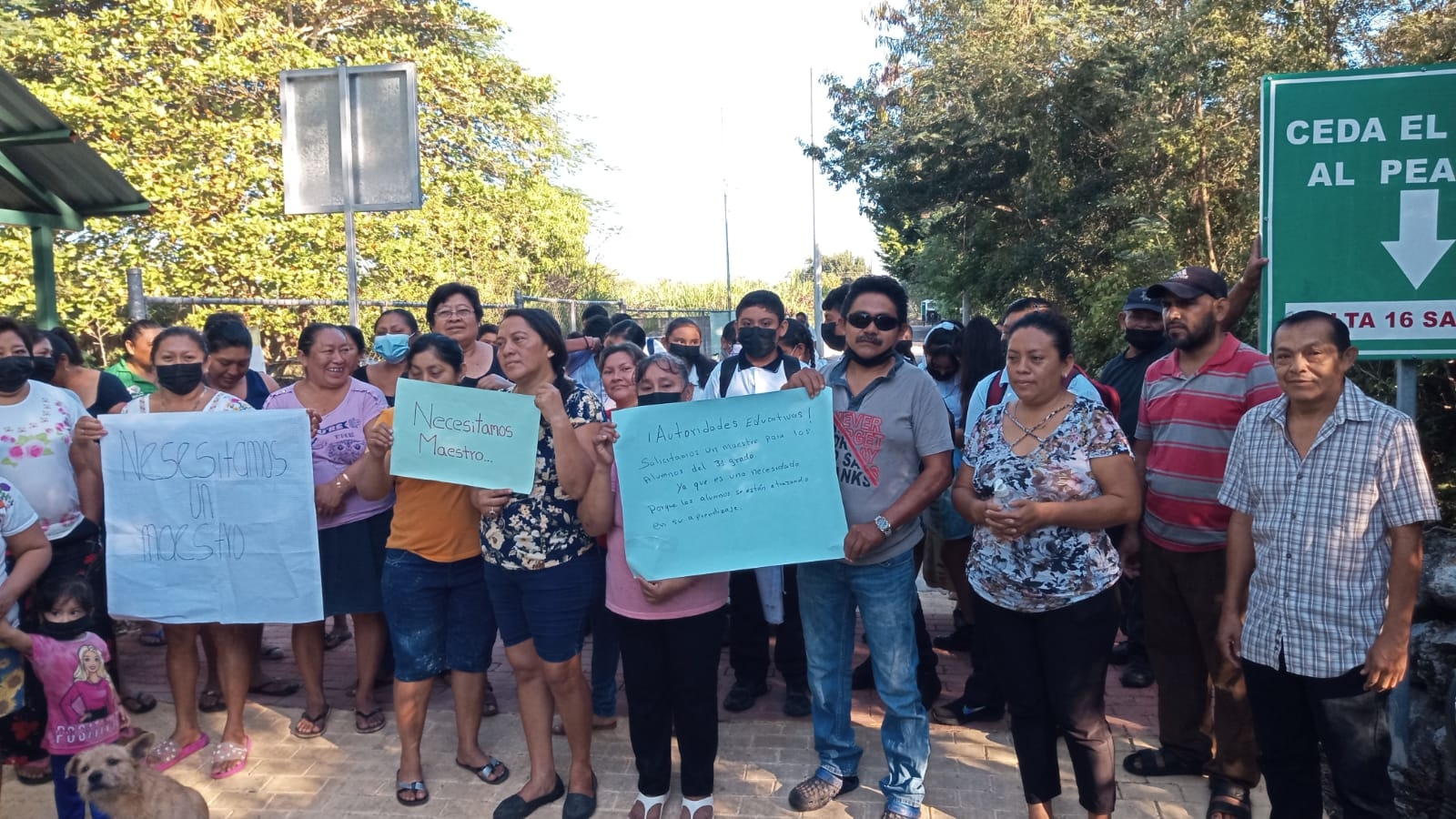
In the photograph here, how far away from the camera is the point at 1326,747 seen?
312 centimetres

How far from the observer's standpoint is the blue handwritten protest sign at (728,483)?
3572mm

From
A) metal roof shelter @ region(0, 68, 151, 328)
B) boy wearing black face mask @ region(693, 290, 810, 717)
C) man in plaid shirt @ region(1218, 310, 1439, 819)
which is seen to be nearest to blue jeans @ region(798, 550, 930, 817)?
boy wearing black face mask @ region(693, 290, 810, 717)

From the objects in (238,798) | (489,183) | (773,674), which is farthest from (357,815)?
(489,183)

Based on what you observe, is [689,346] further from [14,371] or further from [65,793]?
[65,793]

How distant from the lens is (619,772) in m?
4.27

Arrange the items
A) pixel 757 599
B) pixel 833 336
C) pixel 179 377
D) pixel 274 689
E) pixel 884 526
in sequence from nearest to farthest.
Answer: pixel 884 526, pixel 179 377, pixel 757 599, pixel 274 689, pixel 833 336

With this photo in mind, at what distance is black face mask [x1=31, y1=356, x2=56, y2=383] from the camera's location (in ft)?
14.3

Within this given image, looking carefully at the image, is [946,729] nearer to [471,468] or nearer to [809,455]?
[809,455]

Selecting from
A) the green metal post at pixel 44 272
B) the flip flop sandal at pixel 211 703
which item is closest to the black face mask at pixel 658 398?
the flip flop sandal at pixel 211 703

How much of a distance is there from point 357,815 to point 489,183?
1509 centimetres

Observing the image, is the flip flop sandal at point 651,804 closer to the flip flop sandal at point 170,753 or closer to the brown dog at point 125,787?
the brown dog at point 125,787

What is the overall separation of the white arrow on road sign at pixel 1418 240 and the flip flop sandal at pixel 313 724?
512 cm

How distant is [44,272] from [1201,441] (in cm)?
750

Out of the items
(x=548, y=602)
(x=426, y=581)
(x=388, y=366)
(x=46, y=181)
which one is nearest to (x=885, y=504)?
(x=548, y=602)
